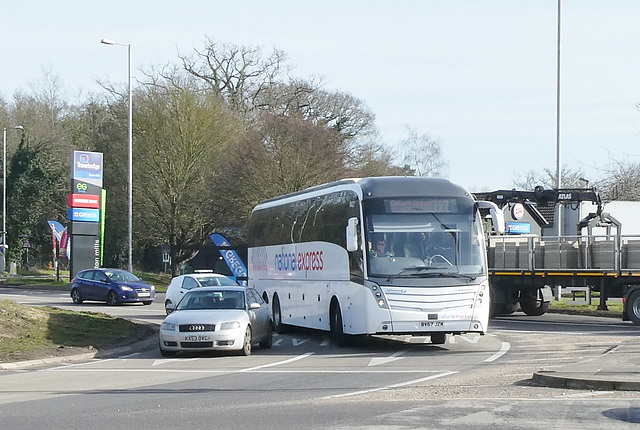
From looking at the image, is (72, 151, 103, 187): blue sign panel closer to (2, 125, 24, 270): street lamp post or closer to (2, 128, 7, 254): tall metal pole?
(2, 128, 7, 254): tall metal pole

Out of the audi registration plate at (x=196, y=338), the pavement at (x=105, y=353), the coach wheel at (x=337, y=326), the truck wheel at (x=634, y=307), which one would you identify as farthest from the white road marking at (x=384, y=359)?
the truck wheel at (x=634, y=307)

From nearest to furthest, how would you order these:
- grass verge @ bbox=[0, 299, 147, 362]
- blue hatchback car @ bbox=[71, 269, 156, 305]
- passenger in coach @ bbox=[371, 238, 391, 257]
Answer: grass verge @ bbox=[0, 299, 147, 362] < passenger in coach @ bbox=[371, 238, 391, 257] < blue hatchback car @ bbox=[71, 269, 156, 305]

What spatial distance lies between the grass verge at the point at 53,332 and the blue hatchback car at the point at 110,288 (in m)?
11.9

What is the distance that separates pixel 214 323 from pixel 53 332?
4968 mm

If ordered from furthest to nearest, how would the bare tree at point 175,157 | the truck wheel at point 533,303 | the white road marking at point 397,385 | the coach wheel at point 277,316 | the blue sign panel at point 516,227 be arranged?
the bare tree at point 175,157, the blue sign panel at point 516,227, the truck wheel at point 533,303, the coach wheel at point 277,316, the white road marking at point 397,385

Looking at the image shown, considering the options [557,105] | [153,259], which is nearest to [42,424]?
[557,105]

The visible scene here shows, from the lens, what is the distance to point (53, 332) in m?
21.8

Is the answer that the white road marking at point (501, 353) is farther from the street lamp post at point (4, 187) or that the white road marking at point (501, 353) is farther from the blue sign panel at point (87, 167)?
the street lamp post at point (4, 187)

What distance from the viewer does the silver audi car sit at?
18609 millimetres

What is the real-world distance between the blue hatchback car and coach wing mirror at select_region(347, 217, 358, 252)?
1986 cm

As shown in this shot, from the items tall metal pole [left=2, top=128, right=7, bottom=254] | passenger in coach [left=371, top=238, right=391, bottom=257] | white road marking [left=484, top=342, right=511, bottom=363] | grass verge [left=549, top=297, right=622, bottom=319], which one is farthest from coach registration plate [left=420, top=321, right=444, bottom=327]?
tall metal pole [left=2, top=128, right=7, bottom=254]

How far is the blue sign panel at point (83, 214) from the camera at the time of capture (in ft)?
160

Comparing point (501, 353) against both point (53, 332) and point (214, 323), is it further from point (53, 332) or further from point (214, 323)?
point (53, 332)

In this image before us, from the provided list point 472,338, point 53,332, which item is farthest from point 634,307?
point 53,332
